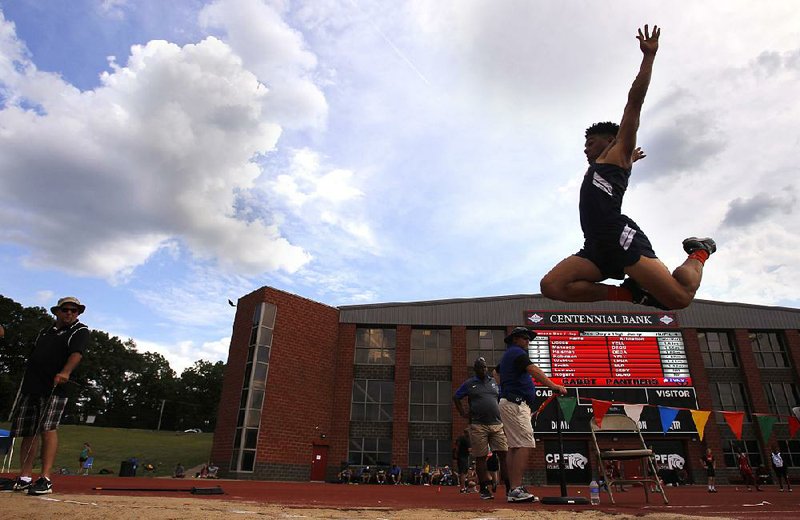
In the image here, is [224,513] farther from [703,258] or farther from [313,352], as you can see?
[313,352]

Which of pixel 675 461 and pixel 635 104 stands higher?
pixel 635 104

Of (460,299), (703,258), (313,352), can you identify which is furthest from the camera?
(460,299)

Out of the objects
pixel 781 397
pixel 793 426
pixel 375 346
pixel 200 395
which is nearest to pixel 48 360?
pixel 793 426

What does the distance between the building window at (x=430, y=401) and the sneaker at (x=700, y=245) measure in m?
24.7

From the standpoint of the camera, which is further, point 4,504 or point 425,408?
point 425,408

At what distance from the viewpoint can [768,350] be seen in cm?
2903

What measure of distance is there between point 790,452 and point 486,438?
28.9 metres

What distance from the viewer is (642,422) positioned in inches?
969

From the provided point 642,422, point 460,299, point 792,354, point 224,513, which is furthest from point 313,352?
point 792,354

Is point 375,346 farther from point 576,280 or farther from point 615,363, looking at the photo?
point 576,280

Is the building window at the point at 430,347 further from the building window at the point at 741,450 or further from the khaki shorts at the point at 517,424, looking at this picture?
the khaki shorts at the point at 517,424

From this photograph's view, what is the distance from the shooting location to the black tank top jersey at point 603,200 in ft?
11.2

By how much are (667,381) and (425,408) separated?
12.8 m

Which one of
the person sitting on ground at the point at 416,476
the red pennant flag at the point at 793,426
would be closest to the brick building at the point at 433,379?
the person sitting on ground at the point at 416,476
